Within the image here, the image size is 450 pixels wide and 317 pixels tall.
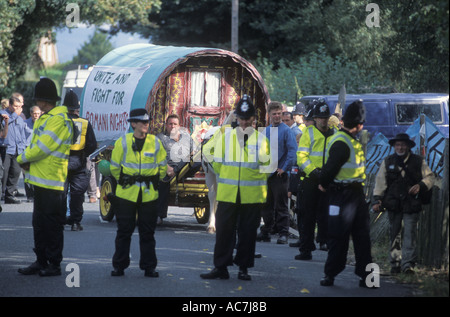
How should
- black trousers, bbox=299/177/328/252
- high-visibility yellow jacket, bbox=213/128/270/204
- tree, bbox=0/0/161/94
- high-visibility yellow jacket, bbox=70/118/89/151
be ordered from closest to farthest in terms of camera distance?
high-visibility yellow jacket, bbox=213/128/270/204 < black trousers, bbox=299/177/328/252 < high-visibility yellow jacket, bbox=70/118/89/151 < tree, bbox=0/0/161/94

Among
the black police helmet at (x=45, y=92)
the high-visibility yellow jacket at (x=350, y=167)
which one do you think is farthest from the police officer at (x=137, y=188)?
the high-visibility yellow jacket at (x=350, y=167)

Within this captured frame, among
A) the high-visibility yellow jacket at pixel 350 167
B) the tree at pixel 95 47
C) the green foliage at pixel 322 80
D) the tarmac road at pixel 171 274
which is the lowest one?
the tarmac road at pixel 171 274

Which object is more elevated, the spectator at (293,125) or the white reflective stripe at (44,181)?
the spectator at (293,125)

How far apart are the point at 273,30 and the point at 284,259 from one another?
27.8 meters

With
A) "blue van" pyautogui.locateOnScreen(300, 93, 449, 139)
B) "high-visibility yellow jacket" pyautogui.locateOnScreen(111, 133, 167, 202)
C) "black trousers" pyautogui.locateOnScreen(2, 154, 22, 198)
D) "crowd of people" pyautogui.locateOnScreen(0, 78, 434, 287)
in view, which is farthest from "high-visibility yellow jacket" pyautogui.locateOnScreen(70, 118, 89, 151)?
"blue van" pyautogui.locateOnScreen(300, 93, 449, 139)

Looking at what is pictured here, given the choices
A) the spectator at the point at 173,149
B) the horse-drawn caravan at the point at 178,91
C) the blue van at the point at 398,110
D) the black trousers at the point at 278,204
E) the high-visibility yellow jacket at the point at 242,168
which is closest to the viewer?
the high-visibility yellow jacket at the point at 242,168

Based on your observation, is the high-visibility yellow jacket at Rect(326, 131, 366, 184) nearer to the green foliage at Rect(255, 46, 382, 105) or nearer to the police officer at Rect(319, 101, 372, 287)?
the police officer at Rect(319, 101, 372, 287)

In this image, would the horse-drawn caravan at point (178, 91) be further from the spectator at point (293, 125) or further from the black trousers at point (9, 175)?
the black trousers at point (9, 175)

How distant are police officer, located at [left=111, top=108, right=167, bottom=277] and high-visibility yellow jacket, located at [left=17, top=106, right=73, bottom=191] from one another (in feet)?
1.89

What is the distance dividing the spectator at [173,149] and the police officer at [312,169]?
10.8 ft

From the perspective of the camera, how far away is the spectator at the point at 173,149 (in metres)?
14.7

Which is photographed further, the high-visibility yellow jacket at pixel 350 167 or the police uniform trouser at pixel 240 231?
the police uniform trouser at pixel 240 231

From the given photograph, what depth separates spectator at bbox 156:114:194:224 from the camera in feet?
48.1

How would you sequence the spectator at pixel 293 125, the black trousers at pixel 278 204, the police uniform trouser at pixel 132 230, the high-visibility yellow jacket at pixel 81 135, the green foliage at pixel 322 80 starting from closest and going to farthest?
the police uniform trouser at pixel 132 230 < the high-visibility yellow jacket at pixel 81 135 < the black trousers at pixel 278 204 < the spectator at pixel 293 125 < the green foliage at pixel 322 80
